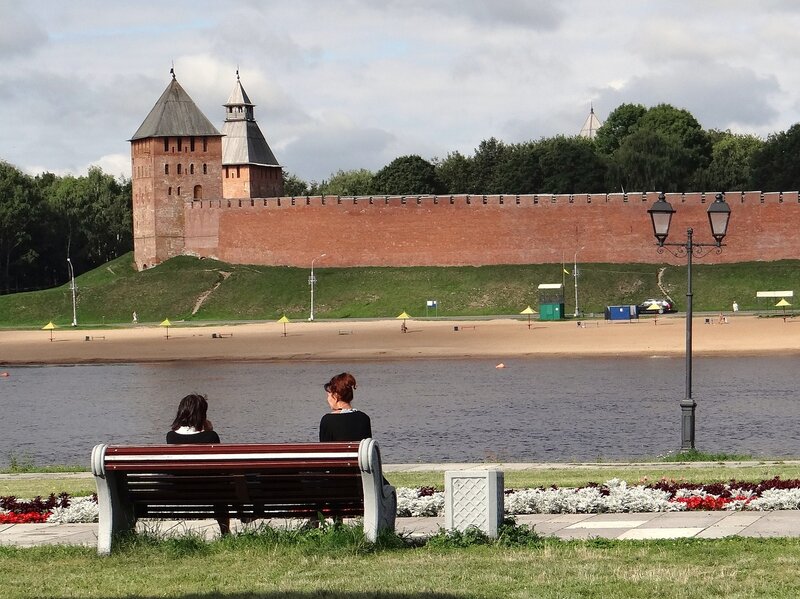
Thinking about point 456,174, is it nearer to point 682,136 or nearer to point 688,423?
point 682,136

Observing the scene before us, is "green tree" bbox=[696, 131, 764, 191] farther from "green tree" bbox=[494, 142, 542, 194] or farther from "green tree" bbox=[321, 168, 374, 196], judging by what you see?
"green tree" bbox=[321, 168, 374, 196]

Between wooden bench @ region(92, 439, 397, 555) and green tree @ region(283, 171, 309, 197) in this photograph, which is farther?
green tree @ region(283, 171, 309, 197)

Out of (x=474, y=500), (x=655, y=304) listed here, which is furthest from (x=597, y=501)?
(x=655, y=304)

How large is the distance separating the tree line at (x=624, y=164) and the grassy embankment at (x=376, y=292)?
49.2 ft

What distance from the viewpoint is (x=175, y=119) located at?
7331 centimetres

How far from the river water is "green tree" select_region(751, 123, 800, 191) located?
4002 centimetres

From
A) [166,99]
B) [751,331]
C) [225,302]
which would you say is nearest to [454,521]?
[751,331]

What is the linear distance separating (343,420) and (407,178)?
265 feet

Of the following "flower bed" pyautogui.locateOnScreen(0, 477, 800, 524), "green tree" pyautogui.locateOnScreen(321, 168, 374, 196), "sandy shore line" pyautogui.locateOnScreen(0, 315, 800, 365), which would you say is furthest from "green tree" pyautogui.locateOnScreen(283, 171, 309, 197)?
"flower bed" pyautogui.locateOnScreen(0, 477, 800, 524)

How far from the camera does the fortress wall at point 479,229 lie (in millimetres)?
65562

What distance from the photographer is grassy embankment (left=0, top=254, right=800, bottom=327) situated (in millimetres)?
60406

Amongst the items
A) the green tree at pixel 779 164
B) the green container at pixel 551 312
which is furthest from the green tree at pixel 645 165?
the green container at pixel 551 312

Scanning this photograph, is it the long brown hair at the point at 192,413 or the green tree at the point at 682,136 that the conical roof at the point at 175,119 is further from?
the long brown hair at the point at 192,413

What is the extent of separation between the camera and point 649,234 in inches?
2635
